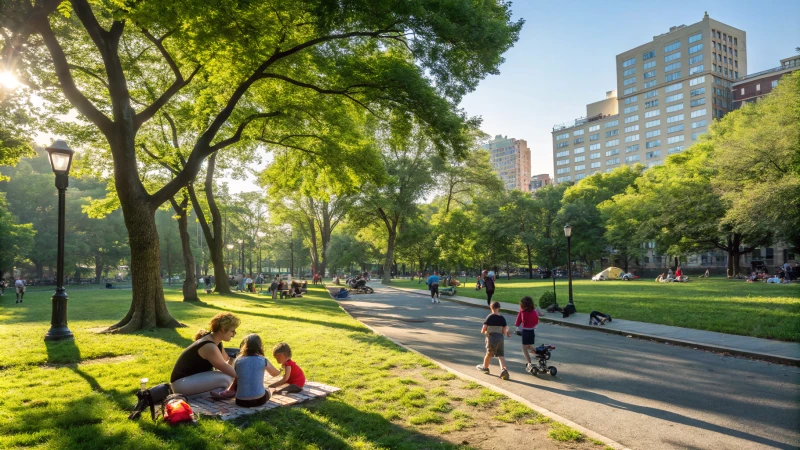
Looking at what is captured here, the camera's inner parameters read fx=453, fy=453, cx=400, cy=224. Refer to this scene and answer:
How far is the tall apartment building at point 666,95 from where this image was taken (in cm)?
9844

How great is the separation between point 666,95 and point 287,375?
12114cm

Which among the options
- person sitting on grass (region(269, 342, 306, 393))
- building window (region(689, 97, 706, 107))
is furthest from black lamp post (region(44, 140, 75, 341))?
building window (region(689, 97, 706, 107))

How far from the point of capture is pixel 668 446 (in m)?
4.82

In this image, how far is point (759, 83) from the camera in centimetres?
9188

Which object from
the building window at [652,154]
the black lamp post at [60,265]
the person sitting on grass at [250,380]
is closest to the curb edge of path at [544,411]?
the person sitting on grass at [250,380]

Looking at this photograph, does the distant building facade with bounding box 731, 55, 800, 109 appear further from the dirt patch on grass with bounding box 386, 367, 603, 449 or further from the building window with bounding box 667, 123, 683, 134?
the dirt patch on grass with bounding box 386, 367, 603, 449

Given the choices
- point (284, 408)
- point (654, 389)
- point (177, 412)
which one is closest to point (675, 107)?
point (654, 389)

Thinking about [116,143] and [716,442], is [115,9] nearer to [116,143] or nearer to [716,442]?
[116,143]

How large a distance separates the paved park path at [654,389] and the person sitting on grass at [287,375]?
3286 millimetres

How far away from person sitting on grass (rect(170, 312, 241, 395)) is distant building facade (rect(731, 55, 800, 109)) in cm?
11013

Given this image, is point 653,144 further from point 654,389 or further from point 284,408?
point 284,408

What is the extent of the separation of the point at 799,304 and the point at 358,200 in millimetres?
38124

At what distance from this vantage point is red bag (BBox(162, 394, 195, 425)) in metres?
4.88

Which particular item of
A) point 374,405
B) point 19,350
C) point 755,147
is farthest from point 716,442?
point 755,147
